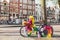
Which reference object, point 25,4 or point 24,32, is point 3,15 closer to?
point 25,4

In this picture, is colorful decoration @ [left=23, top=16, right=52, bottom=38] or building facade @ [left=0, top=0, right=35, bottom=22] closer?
colorful decoration @ [left=23, top=16, right=52, bottom=38]

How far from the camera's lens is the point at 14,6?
28.5 metres

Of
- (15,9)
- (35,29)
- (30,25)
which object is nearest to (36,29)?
(35,29)

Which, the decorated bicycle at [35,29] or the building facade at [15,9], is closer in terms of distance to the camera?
the decorated bicycle at [35,29]

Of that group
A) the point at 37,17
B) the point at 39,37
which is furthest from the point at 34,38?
the point at 37,17

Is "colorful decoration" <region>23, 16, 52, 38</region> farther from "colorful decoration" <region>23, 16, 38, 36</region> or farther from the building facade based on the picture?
the building facade

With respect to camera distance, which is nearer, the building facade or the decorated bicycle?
the decorated bicycle

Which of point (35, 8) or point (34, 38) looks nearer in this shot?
point (34, 38)

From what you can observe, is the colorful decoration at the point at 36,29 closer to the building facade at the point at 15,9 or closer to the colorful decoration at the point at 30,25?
the colorful decoration at the point at 30,25

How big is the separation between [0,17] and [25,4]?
11.7ft

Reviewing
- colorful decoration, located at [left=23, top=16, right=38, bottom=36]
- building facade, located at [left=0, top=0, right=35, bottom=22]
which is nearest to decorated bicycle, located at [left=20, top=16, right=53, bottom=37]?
colorful decoration, located at [left=23, top=16, right=38, bottom=36]

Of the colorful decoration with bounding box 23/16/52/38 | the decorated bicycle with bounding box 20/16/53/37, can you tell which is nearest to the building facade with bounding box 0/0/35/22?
the decorated bicycle with bounding box 20/16/53/37

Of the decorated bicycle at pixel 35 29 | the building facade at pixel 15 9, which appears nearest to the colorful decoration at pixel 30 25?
the decorated bicycle at pixel 35 29

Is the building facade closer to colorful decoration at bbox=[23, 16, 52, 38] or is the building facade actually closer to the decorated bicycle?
the decorated bicycle
